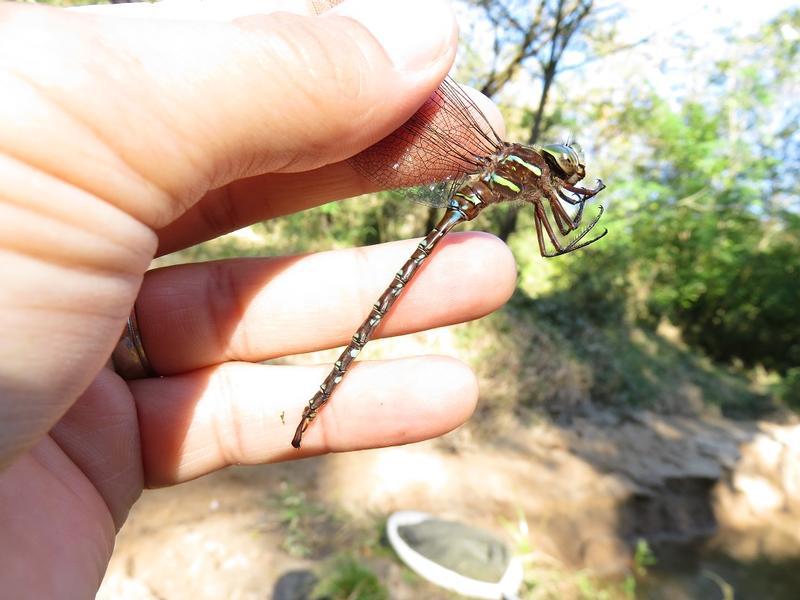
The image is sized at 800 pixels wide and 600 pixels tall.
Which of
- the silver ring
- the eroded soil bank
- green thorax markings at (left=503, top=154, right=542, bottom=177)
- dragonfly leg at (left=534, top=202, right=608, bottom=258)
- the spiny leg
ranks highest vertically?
green thorax markings at (left=503, top=154, right=542, bottom=177)

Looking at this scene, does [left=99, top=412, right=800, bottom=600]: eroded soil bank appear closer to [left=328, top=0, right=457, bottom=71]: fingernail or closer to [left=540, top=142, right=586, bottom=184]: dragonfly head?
[left=540, top=142, right=586, bottom=184]: dragonfly head

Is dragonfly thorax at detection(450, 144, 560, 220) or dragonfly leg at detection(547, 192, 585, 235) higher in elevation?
dragonfly thorax at detection(450, 144, 560, 220)

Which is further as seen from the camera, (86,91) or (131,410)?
(131,410)

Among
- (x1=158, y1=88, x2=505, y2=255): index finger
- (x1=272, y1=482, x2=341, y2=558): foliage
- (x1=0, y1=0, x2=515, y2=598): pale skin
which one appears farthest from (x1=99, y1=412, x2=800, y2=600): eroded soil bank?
(x1=158, y1=88, x2=505, y2=255): index finger

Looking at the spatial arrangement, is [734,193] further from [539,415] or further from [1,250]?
[1,250]

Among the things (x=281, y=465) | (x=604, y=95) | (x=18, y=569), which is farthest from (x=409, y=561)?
(x=604, y=95)

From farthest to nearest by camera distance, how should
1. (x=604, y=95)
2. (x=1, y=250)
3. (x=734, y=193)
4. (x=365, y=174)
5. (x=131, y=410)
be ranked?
1. (x=734, y=193)
2. (x=604, y=95)
3. (x=365, y=174)
4. (x=131, y=410)
5. (x=1, y=250)

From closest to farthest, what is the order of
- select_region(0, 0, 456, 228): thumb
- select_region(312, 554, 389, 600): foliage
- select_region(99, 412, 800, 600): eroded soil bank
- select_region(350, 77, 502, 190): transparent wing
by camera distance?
select_region(0, 0, 456, 228): thumb < select_region(350, 77, 502, 190): transparent wing < select_region(312, 554, 389, 600): foliage < select_region(99, 412, 800, 600): eroded soil bank

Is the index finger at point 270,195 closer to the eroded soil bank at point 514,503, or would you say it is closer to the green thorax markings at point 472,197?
the green thorax markings at point 472,197

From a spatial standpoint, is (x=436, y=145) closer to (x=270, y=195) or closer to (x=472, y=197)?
(x=472, y=197)
